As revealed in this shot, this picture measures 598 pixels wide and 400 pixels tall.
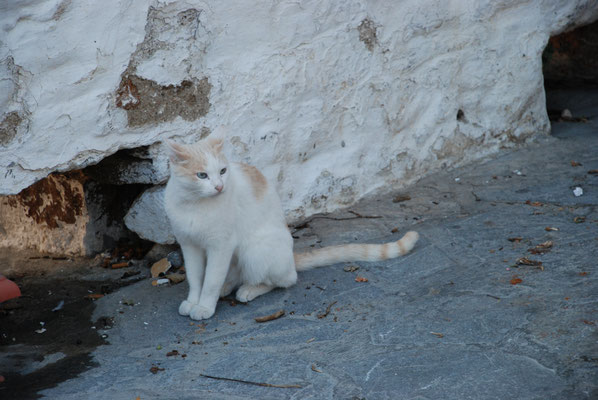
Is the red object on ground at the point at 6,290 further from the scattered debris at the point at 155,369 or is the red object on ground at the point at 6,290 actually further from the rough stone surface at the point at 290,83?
the rough stone surface at the point at 290,83

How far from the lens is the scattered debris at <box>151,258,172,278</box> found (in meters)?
4.12

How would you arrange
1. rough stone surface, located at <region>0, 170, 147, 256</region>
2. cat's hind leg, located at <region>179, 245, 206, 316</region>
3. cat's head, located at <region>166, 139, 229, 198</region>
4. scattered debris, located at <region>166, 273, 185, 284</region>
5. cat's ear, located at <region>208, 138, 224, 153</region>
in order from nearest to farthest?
cat's head, located at <region>166, 139, 229, 198</region>
cat's ear, located at <region>208, 138, 224, 153</region>
cat's hind leg, located at <region>179, 245, 206, 316</region>
scattered debris, located at <region>166, 273, 185, 284</region>
rough stone surface, located at <region>0, 170, 147, 256</region>

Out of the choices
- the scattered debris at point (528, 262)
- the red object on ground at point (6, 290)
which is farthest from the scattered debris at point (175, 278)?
the scattered debris at point (528, 262)

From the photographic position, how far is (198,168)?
3166 mm

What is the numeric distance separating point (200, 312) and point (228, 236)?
1.45ft

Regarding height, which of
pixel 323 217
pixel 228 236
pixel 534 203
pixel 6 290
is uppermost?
pixel 6 290

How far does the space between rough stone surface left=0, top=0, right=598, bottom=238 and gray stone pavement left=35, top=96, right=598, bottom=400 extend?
559 mm

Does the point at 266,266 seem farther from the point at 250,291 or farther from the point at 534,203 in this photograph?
the point at 534,203

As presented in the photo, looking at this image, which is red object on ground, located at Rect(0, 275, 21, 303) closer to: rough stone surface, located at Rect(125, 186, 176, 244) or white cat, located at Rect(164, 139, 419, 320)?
white cat, located at Rect(164, 139, 419, 320)

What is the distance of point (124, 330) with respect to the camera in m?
3.41

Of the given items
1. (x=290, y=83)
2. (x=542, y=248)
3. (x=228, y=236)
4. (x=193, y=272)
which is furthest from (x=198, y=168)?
(x=542, y=248)

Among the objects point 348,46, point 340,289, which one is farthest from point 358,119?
point 340,289

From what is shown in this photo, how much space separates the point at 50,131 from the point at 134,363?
142 cm

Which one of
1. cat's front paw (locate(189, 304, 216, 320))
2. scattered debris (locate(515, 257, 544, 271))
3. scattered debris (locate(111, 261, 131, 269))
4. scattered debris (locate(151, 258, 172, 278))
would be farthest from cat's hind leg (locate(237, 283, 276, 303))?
scattered debris (locate(515, 257, 544, 271))
